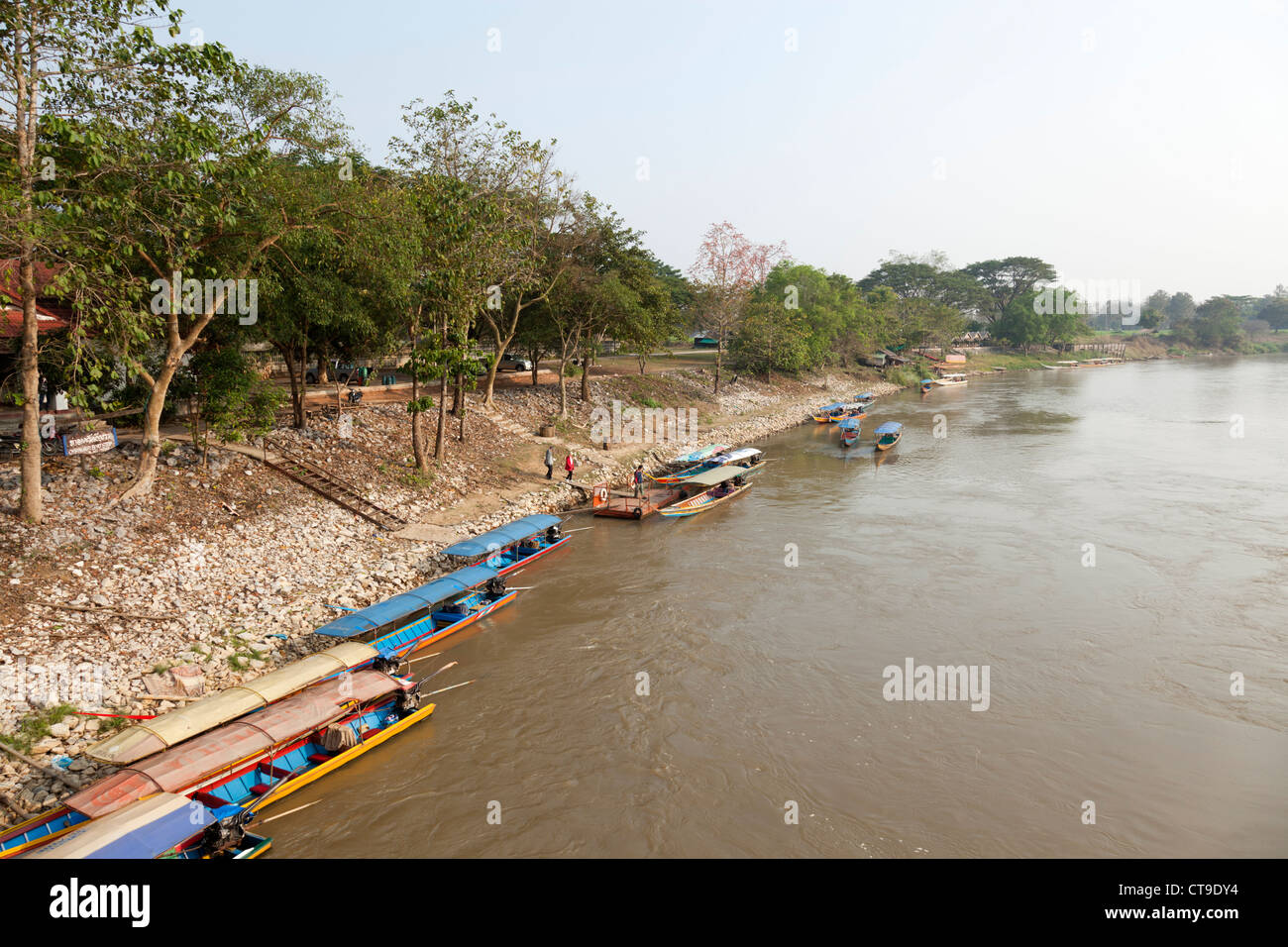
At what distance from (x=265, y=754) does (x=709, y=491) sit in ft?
66.5

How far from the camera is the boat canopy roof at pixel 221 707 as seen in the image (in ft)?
33.0

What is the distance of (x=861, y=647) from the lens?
16344 mm

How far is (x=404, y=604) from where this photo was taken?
1546cm

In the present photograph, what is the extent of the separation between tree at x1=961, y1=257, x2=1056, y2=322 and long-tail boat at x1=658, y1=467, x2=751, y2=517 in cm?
10854

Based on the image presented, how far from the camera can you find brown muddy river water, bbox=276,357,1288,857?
10.6m

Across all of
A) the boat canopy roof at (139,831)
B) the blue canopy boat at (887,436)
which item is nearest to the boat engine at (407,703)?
the boat canopy roof at (139,831)

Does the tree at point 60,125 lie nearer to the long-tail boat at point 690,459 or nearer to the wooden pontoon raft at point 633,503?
the wooden pontoon raft at point 633,503

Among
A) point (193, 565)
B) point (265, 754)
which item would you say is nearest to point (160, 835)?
point (265, 754)

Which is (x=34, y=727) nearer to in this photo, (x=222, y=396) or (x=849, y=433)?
(x=222, y=396)

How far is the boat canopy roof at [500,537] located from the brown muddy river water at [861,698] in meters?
1.20

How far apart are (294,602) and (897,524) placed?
20.5m

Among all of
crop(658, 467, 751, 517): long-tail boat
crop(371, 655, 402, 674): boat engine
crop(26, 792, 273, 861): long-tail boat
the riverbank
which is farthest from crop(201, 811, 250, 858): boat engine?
crop(658, 467, 751, 517): long-tail boat

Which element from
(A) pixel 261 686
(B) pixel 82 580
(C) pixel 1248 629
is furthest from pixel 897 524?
(B) pixel 82 580
